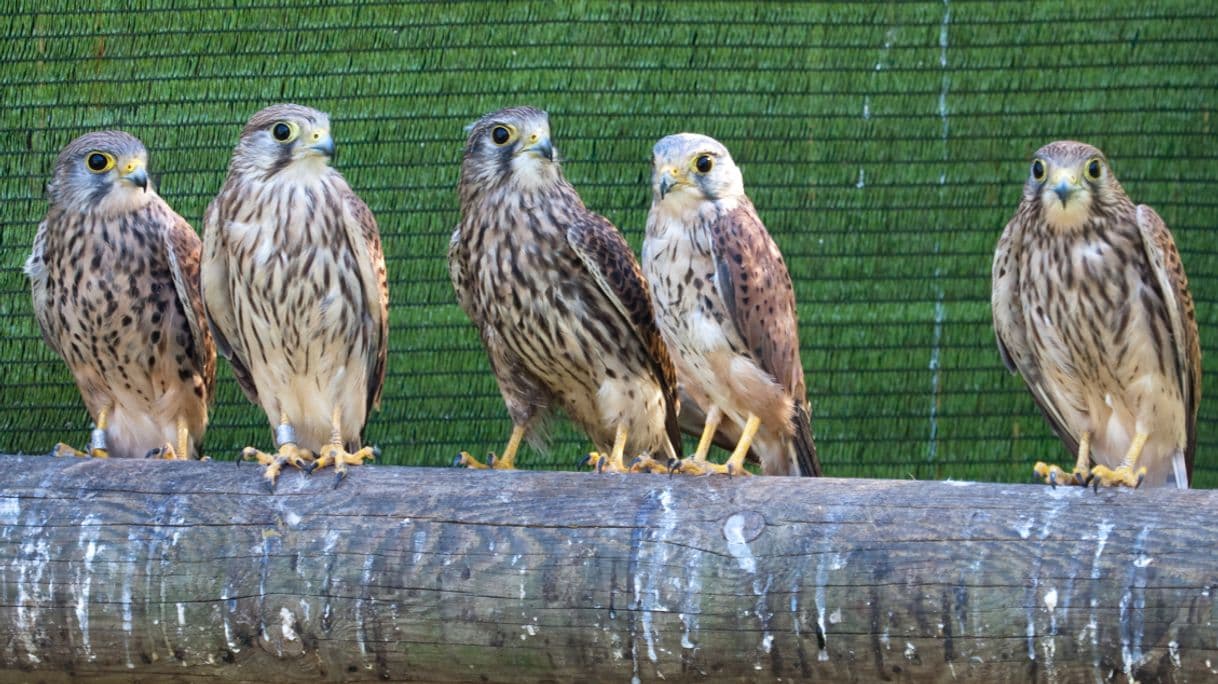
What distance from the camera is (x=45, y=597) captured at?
11.5 ft

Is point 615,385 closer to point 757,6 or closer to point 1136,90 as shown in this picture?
point 757,6

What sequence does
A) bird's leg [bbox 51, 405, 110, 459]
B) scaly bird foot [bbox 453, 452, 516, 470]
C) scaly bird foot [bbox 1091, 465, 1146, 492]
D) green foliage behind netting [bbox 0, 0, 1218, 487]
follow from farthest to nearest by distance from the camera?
1. green foliage behind netting [bbox 0, 0, 1218, 487]
2. bird's leg [bbox 51, 405, 110, 459]
3. scaly bird foot [bbox 453, 452, 516, 470]
4. scaly bird foot [bbox 1091, 465, 1146, 492]

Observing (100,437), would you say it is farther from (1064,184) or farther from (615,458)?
(1064,184)

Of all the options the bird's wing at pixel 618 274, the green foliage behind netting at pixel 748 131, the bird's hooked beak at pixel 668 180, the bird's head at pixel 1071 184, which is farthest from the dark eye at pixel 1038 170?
the green foliage behind netting at pixel 748 131

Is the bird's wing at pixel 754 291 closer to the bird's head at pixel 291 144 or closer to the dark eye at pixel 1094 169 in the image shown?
the dark eye at pixel 1094 169

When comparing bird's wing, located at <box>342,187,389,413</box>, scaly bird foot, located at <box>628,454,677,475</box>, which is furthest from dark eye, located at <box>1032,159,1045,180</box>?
bird's wing, located at <box>342,187,389,413</box>

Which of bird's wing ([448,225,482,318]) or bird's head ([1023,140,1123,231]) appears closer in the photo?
bird's head ([1023,140,1123,231])

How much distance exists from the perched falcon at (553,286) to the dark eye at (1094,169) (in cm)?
108

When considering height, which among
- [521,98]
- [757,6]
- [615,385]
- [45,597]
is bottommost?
[45,597]

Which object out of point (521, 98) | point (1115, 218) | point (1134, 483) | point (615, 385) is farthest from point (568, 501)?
point (521, 98)

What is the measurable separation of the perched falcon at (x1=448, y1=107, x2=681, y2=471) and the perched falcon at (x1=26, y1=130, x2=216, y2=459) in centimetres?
74

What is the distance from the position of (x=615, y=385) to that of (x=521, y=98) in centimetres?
130

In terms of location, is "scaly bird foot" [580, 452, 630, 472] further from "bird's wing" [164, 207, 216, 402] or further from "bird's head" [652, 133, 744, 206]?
"bird's wing" [164, 207, 216, 402]

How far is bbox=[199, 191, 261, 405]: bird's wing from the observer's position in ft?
13.6
